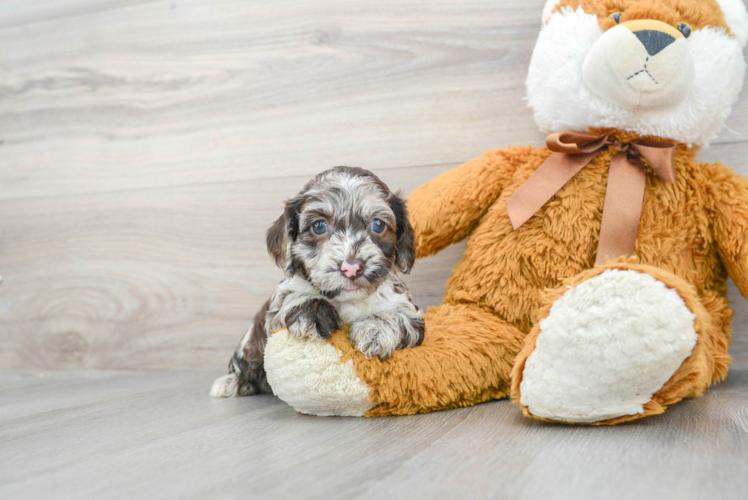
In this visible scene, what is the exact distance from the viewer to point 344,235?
1416mm

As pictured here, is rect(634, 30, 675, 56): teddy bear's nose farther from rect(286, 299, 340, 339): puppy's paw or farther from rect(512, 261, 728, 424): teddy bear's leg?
rect(286, 299, 340, 339): puppy's paw

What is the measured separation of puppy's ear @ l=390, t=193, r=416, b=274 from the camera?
1552mm

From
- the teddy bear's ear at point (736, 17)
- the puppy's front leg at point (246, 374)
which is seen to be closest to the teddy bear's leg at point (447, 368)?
the puppy's front leg at point (246, 374)

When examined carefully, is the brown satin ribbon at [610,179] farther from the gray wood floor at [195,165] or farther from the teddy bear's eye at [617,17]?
the gray wood floor at [195,165]

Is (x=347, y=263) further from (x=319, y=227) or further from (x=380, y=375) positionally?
(x=380, y=375)

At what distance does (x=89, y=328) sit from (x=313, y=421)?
160 centimetres

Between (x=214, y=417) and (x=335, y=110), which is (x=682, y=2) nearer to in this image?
(x=335, y=110)

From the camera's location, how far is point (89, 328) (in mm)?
2590

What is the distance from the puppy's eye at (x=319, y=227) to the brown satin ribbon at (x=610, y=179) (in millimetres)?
539

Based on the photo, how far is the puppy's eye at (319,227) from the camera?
1.44m

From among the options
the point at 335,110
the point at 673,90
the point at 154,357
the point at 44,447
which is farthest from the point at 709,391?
the point at 154,357

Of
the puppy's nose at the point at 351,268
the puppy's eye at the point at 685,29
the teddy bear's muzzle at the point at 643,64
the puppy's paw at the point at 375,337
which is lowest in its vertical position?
the puppy's paw at the point at 375,337

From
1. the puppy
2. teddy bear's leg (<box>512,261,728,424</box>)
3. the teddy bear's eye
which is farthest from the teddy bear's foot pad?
the teddy bear's eye

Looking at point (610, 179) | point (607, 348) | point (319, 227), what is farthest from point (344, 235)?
point (610, 179)
